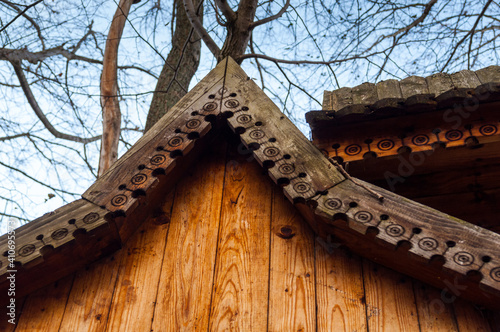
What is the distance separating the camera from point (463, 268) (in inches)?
82.4

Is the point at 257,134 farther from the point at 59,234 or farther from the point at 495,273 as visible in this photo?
the point at 495,273

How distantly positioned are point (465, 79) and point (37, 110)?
618cm

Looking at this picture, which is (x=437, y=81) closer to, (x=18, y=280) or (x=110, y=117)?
(x=18, y=280)

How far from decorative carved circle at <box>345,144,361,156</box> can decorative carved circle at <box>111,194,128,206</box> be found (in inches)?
48.5

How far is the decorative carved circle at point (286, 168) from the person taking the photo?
104 inches

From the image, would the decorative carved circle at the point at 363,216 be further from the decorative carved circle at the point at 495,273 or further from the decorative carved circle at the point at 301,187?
the decorative carved circle at the point at 495,273

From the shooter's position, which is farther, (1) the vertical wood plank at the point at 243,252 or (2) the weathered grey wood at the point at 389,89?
(2) the weathered grey wood at the point at 389,89

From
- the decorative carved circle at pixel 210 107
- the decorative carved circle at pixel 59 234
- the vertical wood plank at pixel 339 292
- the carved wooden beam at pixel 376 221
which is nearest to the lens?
the carved wooden beam at pixel 376 221

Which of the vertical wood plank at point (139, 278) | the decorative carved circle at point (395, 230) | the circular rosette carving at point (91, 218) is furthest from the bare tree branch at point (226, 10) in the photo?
the decorative carved circle at point (395, 230)

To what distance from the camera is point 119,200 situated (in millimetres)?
2637

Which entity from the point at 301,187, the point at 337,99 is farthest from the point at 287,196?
the point at 337,99

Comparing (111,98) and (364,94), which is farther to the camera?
(111,98)

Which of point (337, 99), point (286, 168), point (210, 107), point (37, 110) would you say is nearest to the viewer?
point (286, 168)

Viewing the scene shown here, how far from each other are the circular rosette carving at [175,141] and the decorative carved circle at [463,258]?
1.50 m
